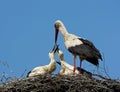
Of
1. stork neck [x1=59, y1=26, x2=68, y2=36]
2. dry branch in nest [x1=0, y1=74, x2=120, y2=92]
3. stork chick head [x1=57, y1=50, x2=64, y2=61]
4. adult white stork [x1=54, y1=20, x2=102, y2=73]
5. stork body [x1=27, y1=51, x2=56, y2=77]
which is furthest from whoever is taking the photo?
stork chick head [x1=57, y1=50, x2=64, y2=61]

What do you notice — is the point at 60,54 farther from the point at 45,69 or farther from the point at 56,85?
the point at 56,85

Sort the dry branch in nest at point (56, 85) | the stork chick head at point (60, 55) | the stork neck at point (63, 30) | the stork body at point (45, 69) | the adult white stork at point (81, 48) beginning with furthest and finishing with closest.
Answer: the stork chick head at point (60, 55) → the stork neck at point (63, 30) → the stork body at point (45, 69) → the adult white stork at point (81, 48) → the dry branch in nest at point (56, 85)

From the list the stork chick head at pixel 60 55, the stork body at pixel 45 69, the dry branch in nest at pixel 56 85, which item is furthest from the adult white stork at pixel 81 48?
the dry branch in nest at pixel 56 85

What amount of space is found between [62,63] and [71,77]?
189 cm

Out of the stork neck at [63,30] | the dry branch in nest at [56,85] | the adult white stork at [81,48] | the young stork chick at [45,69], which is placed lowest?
the dry branch in nest at [56,85]

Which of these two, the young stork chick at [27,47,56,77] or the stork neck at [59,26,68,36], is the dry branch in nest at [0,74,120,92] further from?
the stork neck at [59,26,68,36]

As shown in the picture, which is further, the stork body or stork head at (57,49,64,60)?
stork head at (57,49,64,60)

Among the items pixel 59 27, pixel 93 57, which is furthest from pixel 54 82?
pixel 59 27

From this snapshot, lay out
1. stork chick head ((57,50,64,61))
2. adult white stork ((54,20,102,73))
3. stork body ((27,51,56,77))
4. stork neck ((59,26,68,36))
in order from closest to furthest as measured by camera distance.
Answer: adult white stork ((54,20,102,73))
stork body ((27,51,56,77))
stork neck ((59,26,68,36))
stork chick head ((57,50,64,61))

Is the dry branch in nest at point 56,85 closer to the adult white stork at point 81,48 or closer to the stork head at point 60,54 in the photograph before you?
the adult white stork at point 81,48

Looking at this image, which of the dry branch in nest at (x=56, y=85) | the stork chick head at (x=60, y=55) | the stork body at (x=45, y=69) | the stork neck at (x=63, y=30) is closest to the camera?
the dry branch in nest at (x=56, y=85)

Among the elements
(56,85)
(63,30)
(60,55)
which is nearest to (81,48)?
(63,30)

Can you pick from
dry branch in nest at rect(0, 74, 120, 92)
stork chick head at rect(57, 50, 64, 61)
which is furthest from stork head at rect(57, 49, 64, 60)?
dry branch in nest at rect(0, 74, 120, 92)

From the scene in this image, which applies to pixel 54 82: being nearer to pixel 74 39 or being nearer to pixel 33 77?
pixel 33 77
